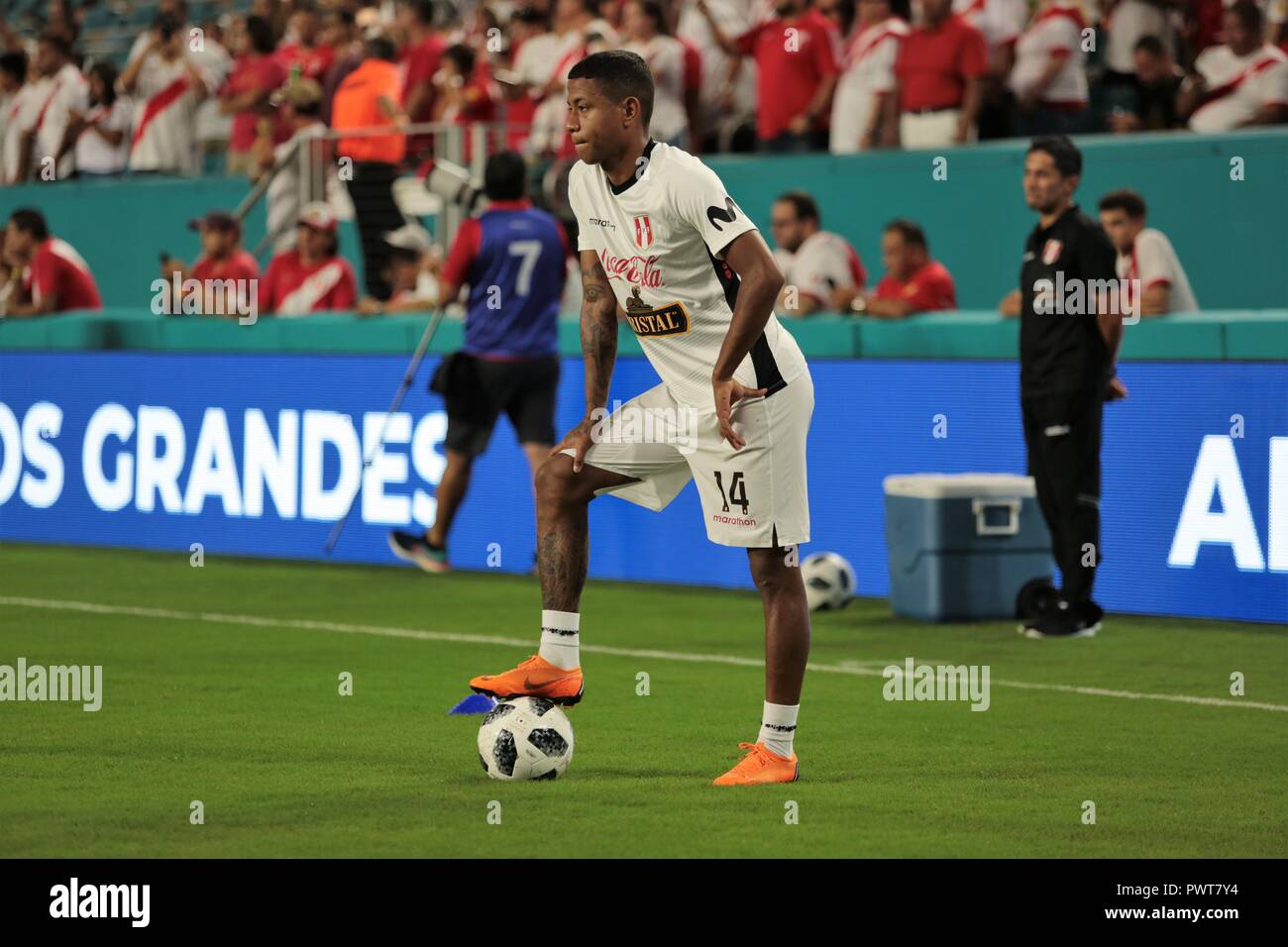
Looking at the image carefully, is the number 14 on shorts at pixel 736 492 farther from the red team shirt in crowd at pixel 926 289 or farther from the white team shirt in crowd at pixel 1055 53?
the white team shirt in crowd at pixel 1055 53

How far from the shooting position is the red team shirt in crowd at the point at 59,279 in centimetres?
1691

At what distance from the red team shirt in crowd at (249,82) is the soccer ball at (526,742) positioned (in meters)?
13.5

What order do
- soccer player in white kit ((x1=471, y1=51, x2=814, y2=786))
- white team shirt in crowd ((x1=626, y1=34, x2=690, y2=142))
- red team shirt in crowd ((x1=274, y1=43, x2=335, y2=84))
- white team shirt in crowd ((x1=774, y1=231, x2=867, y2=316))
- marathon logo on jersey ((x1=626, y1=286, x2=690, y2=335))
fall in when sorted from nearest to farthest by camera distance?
soccer player in white kit ((x1=471, y1=51, x2=814, y2=786)), marathon logo on jersey ((x1=626, y1=286, x2=690, y2=335)), white team shirt in crowd ((x1=774, y1=231, x2=867, y2=316)), white team shirt in crowd ((x1=626, y1=34, x2=690, y2=142)), red team shirt in crowd ((x1=274, y1=43, x2=335, y2=84))

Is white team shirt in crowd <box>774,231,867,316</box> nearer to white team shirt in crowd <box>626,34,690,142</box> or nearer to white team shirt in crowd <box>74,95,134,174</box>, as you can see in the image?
white team shirt in crowd <box>626,34,690,142</box>

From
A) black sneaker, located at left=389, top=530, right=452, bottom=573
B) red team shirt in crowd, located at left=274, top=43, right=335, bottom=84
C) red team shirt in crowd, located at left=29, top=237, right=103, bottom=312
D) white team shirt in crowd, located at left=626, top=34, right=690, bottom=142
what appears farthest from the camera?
red team shirt in crowd, located at left=274, top=43, right=335, bottom=84

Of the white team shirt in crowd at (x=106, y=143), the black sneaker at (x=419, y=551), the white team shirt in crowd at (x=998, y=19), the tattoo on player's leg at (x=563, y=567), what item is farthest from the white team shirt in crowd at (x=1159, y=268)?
the white team shirt in crowd at (x=106, y=143)

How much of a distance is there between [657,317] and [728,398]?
1.74ft

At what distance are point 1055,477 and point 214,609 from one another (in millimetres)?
4737

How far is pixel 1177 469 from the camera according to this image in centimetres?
1156

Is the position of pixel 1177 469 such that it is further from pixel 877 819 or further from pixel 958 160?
pixel 877 819

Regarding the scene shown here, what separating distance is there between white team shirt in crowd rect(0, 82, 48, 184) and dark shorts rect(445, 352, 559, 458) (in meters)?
9.89

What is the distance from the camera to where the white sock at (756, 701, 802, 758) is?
7043 mm

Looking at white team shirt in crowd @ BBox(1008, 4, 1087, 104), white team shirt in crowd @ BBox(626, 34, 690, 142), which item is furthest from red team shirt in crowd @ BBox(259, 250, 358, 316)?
white team shirt in crowd @ BBox(1008, 4, 1087, 104)

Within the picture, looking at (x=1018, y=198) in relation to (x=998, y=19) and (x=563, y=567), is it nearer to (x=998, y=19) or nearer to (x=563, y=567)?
(x=998, y=19)
